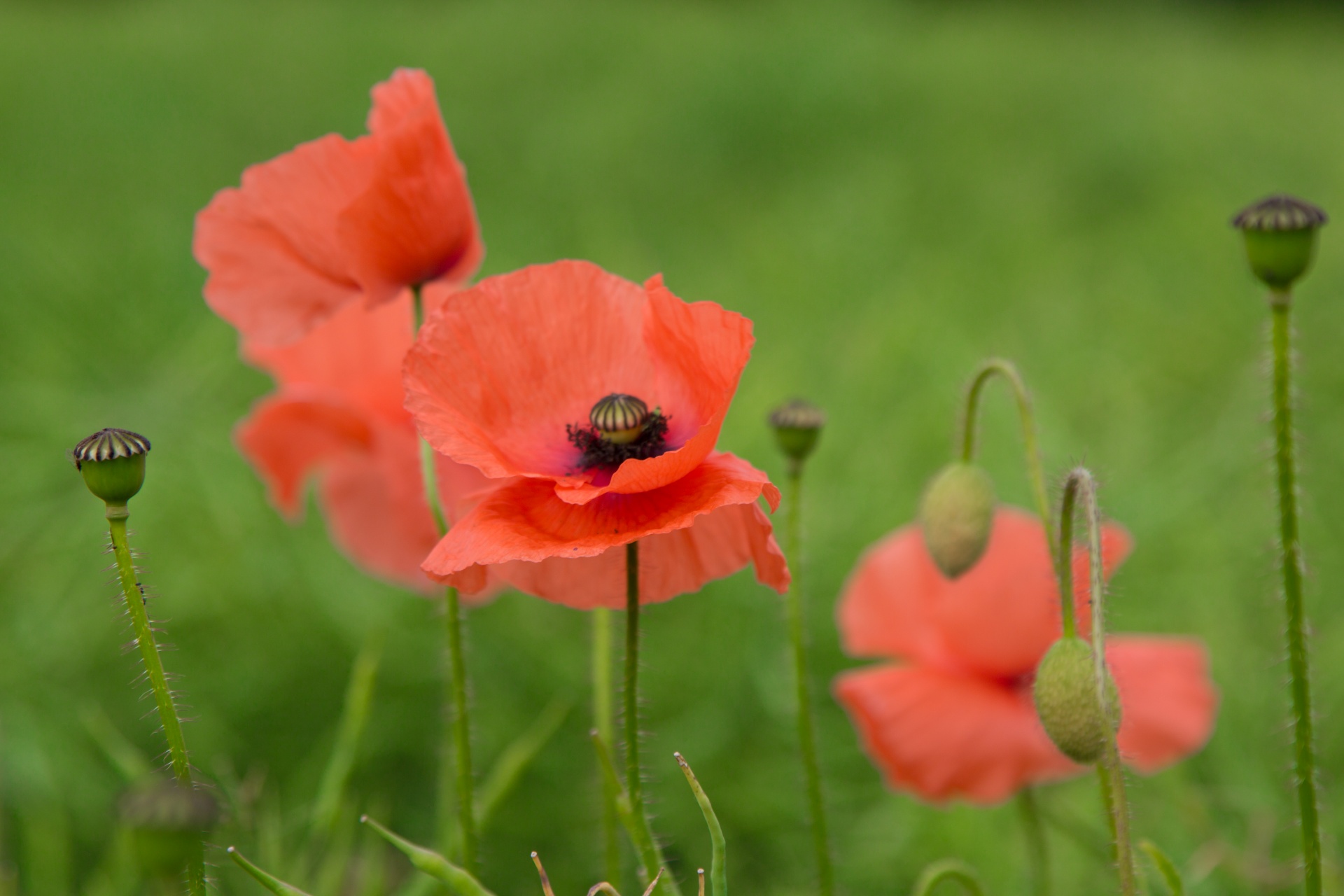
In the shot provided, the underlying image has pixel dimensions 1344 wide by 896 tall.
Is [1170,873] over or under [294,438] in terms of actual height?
under

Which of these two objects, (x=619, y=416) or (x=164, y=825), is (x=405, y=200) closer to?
(x=619, y=416)

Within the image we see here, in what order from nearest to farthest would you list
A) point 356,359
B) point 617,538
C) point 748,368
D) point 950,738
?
point 617,538
point 950,738
point 356,359
point 748,368

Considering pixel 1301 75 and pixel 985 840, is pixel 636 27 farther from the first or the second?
pixel 985 840

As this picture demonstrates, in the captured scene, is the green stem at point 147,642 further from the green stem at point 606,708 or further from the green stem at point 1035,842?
the green stem at point 1035,842

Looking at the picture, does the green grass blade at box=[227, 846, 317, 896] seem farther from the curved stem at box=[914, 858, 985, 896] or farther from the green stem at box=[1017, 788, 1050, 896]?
the green stem at box=[1017, 788, 1050, 896]

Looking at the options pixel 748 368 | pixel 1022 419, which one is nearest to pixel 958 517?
pixel 1022 419

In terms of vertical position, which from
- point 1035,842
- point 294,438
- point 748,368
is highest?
point 748,368

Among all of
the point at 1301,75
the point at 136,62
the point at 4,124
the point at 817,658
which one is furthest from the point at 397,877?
the point at 1301,75
